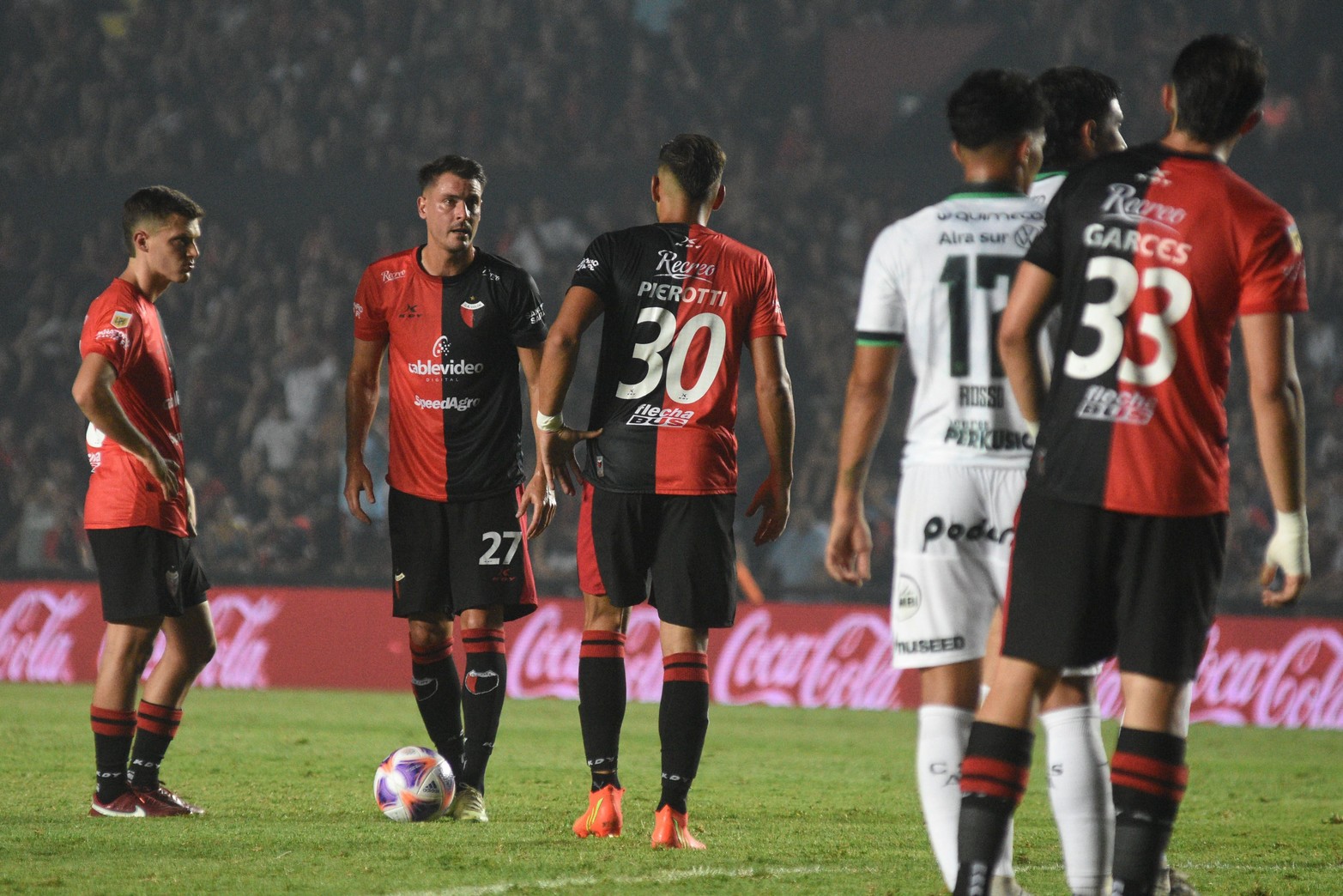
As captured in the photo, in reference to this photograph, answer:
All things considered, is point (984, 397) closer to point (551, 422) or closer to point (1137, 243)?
point (1137, 243)

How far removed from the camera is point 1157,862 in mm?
3357

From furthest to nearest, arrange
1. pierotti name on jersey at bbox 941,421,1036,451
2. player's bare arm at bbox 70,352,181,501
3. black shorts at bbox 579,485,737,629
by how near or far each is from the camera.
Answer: player's bare arm at bbox 70,352,181,501 < black shorts at bbox 579,485,737,629 < pierotti name on jersey at bbox 941,421,1036,451

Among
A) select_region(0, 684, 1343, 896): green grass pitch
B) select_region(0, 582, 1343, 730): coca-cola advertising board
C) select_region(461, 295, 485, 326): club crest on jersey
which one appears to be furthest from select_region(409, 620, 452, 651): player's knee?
select_region(0, 582, 1343, 730): coca-cola advertising board

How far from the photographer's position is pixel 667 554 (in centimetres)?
514

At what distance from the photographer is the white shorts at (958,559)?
3.83 metres

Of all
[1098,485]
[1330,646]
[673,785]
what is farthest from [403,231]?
[1098,485]

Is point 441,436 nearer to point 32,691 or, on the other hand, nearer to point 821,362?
point 32,691

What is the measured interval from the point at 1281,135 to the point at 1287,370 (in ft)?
50.3

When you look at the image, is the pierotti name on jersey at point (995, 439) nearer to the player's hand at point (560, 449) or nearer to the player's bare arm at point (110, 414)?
the player's hand at point (560, 449)

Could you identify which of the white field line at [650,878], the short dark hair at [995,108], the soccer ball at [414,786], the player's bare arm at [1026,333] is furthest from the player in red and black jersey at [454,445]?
the player's bare arm at [1026,333]

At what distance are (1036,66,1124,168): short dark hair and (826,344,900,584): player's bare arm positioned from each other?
1049mm

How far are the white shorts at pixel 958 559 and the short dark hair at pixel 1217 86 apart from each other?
36.1 inches

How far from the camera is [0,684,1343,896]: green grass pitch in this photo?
4.42 m

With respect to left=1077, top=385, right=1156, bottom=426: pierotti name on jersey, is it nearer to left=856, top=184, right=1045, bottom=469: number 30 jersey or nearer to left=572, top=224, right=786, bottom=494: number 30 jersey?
left=856, top=184, right=1045, bottom=469: number 30 jersey
